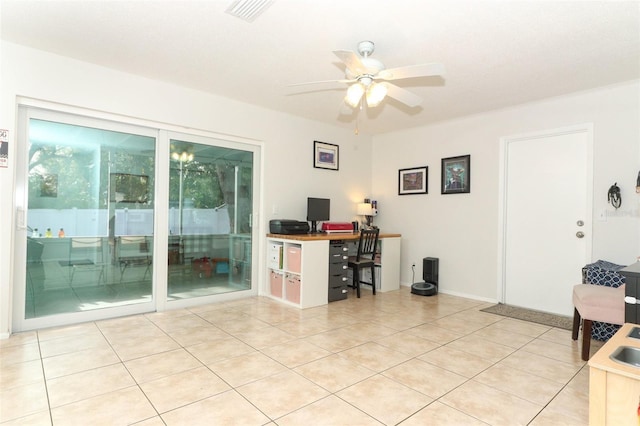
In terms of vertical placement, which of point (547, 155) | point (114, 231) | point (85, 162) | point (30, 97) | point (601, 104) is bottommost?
point (114, 231)

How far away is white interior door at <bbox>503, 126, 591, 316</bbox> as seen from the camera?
12.8 ft

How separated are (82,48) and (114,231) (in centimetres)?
175

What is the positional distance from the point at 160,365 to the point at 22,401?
0.77 meters

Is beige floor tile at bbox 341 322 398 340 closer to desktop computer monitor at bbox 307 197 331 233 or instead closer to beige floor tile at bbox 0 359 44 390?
desktop computer monitor at bbox 307 197 331 233

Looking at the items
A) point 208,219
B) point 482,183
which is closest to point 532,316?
point 482,183

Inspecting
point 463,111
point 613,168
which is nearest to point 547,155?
point 613,168

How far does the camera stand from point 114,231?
3672mm

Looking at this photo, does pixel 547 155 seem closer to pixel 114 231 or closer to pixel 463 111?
pixel 463 111

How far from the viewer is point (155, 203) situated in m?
3.90

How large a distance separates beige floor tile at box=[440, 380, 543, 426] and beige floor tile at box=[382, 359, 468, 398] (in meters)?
0.07

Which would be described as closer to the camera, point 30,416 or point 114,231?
point 30,416

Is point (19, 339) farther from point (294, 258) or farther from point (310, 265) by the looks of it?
point (310, 265)

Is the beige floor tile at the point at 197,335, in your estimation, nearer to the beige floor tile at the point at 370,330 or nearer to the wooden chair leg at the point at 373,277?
the beige floor tile at the point at 370,330

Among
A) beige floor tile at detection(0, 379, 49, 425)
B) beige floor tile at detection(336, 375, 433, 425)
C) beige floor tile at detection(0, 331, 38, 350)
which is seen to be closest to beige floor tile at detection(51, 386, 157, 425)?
beige floor tile at detection(0, 379, 49, 425)
